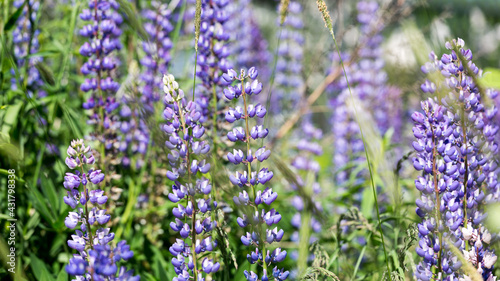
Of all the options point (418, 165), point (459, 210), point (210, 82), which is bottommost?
point (459, 210)

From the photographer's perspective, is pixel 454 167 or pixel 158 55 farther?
pixel 158 55

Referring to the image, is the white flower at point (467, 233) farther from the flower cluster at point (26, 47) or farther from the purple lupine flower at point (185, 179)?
the flower cluster at point (26, 47)

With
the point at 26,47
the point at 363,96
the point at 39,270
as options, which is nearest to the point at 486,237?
the point at 39,270

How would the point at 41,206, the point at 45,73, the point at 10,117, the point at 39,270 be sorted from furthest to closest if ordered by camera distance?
the point at 45,73, the point at 10,117, the point at 41,206, the point at 39,270

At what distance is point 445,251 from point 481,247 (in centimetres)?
10

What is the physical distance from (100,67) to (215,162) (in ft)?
2.43

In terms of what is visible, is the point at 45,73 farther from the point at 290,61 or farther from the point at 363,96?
the point at 290,61

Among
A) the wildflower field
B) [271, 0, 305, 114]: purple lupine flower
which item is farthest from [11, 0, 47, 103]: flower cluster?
[271, 0, 305, 114]: purple lupine flower

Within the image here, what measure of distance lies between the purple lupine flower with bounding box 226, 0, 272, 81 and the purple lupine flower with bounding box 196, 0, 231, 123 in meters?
1.50

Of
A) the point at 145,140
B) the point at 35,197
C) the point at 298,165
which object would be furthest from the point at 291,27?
the point at 35,197

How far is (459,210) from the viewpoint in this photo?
1293 millimetres

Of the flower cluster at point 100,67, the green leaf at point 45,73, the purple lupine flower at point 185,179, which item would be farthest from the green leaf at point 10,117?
the purple lupine flower at point 185,179

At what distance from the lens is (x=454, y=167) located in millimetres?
A: 1252

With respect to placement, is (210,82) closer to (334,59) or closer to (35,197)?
(35,197)
